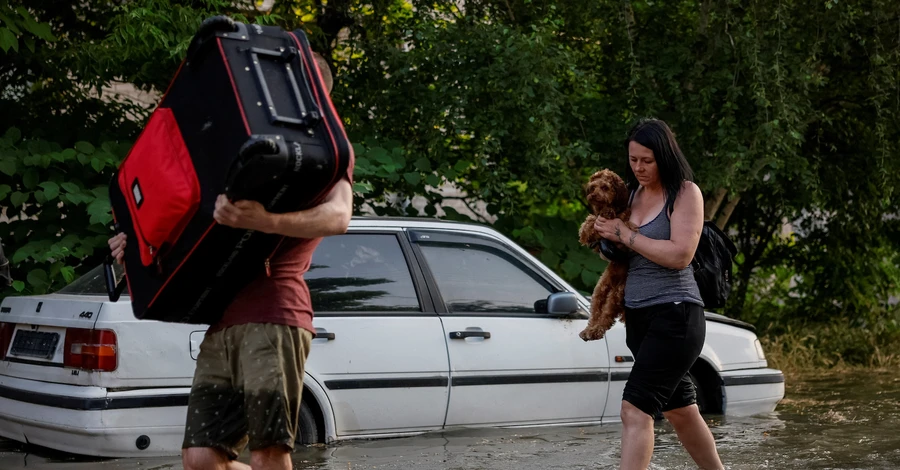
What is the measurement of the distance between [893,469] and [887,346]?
711cm

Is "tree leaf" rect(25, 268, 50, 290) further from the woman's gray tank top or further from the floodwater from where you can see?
the woman's gray tank top

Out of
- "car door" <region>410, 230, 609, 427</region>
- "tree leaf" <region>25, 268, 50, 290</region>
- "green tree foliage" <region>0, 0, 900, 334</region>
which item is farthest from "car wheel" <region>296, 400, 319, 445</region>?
"tree leaf" <region>25, 268, 50, 290</region>

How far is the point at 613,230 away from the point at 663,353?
592 millimetres

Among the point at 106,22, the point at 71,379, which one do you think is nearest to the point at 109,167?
the point at 106,22

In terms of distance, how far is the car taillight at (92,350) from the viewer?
554 cm

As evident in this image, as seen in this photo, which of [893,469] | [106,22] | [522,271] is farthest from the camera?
[106,22]

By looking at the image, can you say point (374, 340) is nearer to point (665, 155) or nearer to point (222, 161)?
point (665, 155)

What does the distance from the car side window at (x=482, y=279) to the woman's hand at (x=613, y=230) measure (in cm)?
178

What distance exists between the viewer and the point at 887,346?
12469 millimetres

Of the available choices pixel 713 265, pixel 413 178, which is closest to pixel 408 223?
pixel 713 265

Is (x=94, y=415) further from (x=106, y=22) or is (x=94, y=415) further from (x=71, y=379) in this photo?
(x=106, y=22)

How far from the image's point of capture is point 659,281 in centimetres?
476

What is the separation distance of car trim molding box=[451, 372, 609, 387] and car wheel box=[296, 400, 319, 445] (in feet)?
2.78

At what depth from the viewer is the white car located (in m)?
5.58
